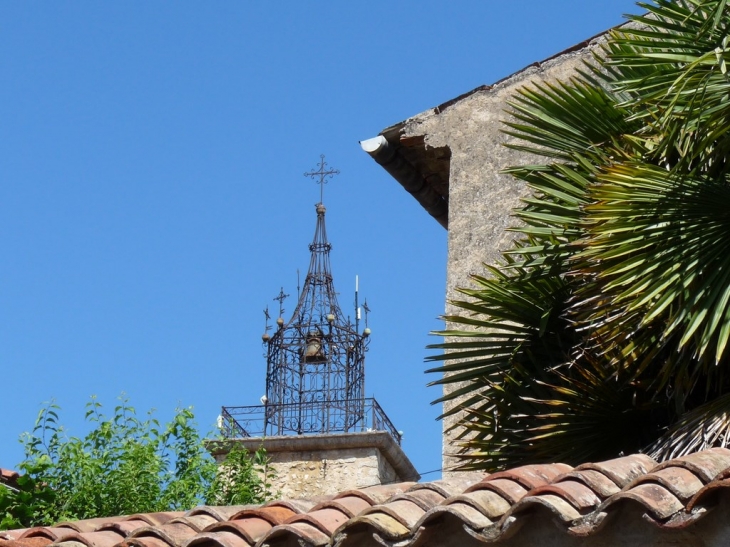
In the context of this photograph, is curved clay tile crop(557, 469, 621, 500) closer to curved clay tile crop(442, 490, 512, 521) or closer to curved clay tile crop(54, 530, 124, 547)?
curved clay tile crop(442, 490, 512, 521)

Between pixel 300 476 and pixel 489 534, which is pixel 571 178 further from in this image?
pixel 300 476

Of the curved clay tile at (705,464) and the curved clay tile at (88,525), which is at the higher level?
the curved clay tile at (705,464)

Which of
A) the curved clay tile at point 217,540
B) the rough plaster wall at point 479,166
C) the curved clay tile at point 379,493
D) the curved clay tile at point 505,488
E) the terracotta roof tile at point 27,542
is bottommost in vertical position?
the curved clay tile at point 217,540

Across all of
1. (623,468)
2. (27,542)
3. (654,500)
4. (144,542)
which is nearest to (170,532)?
(144,542)

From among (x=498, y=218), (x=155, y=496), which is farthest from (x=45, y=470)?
(x=498, y=218)

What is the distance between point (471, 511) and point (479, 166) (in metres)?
5.91

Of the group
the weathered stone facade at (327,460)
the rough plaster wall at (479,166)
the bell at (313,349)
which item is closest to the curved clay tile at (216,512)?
the rough plaster wall at (479,166)

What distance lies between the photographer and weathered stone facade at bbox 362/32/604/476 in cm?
900

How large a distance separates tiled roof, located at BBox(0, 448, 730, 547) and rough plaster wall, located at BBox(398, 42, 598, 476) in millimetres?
4419

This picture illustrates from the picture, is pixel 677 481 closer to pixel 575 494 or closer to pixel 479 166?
pixel 575 494

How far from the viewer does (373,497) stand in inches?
168

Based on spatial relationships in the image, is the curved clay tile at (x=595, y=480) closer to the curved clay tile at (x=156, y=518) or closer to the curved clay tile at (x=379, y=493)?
the curved clay tile at (x=379, y=493)

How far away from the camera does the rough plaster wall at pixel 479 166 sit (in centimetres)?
897

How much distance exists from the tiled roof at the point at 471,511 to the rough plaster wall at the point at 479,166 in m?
4.42
